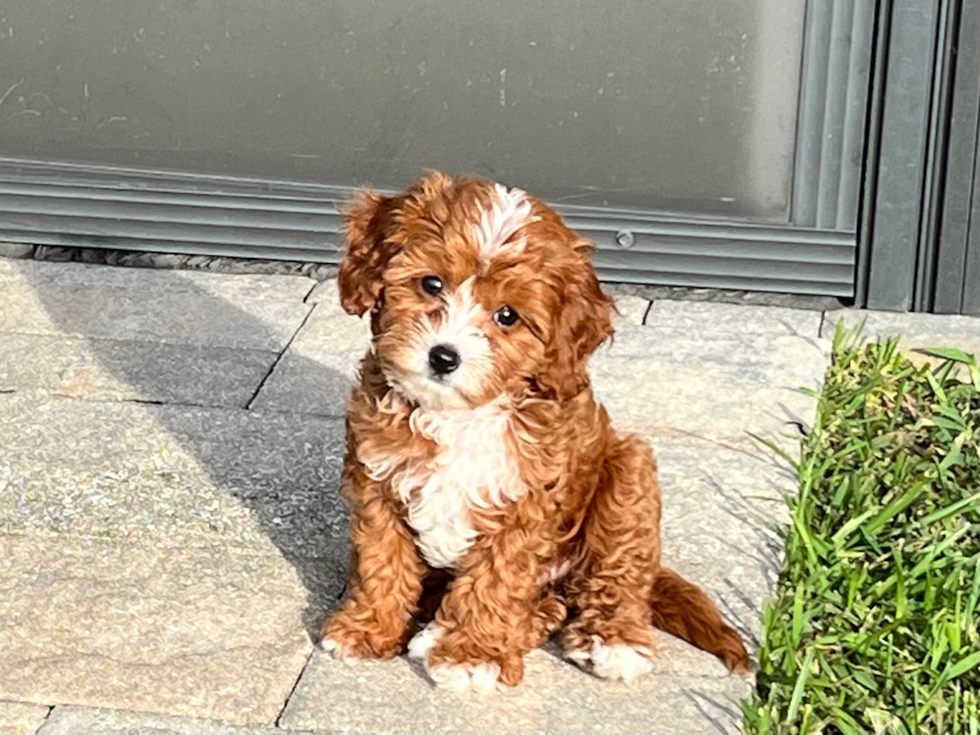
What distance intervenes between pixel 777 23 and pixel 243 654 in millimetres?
3202

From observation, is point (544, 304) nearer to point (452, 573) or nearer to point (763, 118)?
point (452, 573)

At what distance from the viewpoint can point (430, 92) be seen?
6473 mm

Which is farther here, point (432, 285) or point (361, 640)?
point (361, 640)

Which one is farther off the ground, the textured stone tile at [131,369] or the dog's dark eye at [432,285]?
the dog's dark eye at [432,285]

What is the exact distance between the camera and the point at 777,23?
620cm

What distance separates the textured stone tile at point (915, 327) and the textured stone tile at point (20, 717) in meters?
3.22

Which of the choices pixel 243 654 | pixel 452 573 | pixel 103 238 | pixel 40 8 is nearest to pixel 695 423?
pixel 452 573

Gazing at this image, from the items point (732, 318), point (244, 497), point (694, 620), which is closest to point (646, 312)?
point (732, 318)

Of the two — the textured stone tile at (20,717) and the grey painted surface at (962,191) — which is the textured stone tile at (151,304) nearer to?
the textured stone tile at (20,717)

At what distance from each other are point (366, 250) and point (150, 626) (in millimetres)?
1098

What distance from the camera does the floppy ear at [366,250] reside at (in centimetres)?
386

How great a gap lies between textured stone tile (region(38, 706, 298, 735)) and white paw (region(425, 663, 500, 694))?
38 cm

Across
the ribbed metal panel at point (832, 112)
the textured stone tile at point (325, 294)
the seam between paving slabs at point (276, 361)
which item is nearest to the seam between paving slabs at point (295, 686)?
the seam between paving slabs at point (276, 361)

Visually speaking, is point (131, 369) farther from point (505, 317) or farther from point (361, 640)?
point (505, 317)
